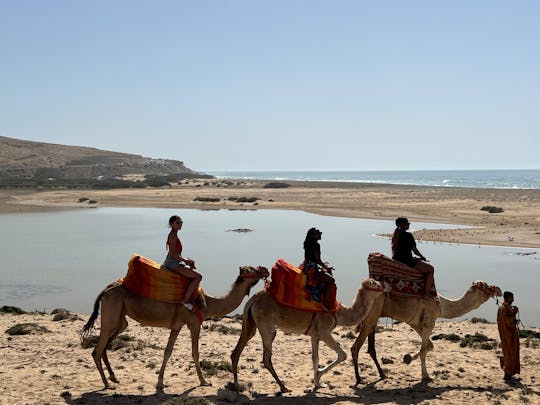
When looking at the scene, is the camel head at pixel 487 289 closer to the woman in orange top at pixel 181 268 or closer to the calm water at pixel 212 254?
the woman in orange top at pixel 181 268

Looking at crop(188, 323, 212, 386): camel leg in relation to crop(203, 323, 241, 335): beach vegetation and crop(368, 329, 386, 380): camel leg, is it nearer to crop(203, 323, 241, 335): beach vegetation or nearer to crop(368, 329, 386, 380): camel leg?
crop(368, 329, 386, 380): camel leg

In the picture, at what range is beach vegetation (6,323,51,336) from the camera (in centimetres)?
1280

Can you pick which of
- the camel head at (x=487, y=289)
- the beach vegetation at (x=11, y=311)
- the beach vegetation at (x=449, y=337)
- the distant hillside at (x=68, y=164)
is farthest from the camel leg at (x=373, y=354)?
the distant hillside at (x=68, y=164)

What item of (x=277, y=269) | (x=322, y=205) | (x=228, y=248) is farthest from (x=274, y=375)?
(x=322, y=205)

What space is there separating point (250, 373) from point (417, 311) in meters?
2.84

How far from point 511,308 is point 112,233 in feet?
93.3

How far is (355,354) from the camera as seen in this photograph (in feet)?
33.0

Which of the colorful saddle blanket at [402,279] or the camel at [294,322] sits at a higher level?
the colorful saddle blanket at [402,279]

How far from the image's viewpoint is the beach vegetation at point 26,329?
1280cm

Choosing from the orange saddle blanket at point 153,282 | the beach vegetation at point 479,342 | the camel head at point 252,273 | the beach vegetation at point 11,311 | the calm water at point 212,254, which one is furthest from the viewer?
the calm water at point 212,254

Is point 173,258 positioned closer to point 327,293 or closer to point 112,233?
point 327,293

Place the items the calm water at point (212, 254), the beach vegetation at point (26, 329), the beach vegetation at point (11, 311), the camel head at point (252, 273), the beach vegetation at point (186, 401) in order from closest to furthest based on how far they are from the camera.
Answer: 1. the beach vegetation at point (186, 401)
2. the camel head at point (252, 273)
3. the beach vegetation at point (26, 329)
4. the beach vegetation at point (11, 311)
5. the calm water at point (212, 254)

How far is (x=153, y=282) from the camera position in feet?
31.2

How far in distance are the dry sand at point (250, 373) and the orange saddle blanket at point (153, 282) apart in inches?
53.3
